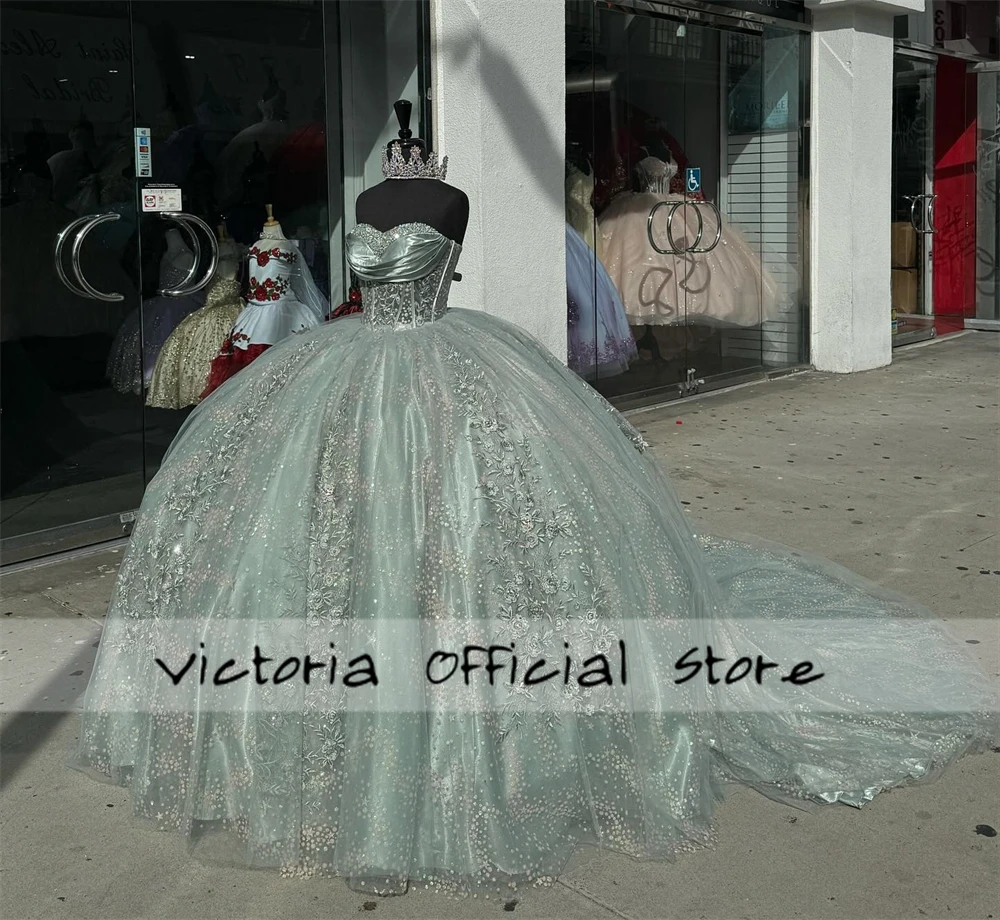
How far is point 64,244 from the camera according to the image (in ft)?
17.0

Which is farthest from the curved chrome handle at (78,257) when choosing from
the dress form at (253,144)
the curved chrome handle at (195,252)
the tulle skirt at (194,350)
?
the dress form at (253,144)

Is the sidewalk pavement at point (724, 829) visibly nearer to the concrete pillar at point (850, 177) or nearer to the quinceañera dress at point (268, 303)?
the quinceañera dress at point (268, 303)

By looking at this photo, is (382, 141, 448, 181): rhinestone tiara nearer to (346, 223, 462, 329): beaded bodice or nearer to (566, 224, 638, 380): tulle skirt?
(346, 223, 462, 329): beaded bodice

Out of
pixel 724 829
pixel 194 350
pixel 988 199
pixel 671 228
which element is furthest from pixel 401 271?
pixel 988 199

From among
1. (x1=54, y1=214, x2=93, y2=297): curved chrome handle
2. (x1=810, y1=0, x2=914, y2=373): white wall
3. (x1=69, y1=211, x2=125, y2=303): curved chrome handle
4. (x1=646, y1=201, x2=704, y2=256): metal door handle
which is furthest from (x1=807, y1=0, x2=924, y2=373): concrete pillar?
(x1=54, y1=214, x2=93, y2=297): curved chrome handle

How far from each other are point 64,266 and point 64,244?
0.09m

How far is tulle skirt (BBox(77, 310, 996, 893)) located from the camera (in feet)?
8.55

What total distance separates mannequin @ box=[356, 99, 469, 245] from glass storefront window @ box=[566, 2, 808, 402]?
396 cm

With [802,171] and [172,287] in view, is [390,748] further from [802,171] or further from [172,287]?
[802,171]

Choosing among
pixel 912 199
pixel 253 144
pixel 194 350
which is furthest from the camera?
pixel 912 199

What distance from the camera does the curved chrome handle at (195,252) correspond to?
18.2ft

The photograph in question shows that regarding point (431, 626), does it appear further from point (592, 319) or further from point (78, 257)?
point (592, 319)

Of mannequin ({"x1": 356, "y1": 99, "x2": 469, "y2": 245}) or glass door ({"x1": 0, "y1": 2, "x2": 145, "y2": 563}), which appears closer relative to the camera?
mannequin ({"x1": 356, "y1": 99, "x2": 469, "y2": 245})

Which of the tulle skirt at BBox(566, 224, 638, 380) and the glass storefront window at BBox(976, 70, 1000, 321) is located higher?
the glass storefront window at BBox(976, 70, 1000, 321)
